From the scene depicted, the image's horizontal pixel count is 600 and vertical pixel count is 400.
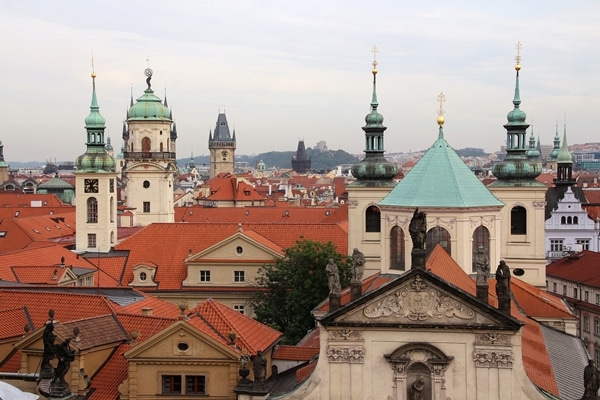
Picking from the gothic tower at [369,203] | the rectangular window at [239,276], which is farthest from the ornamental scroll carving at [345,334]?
the rectangular window at [239,276]

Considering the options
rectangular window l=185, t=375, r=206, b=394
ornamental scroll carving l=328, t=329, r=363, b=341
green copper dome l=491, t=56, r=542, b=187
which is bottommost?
rectangular window l=185, t=375, r=206, b=394

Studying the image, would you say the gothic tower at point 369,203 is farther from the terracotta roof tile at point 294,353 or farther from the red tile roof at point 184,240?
the terracotta roof tile at point 294,353

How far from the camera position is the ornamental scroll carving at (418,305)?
30.2m

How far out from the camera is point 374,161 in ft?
195

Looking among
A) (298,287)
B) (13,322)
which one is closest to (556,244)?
(298,287)

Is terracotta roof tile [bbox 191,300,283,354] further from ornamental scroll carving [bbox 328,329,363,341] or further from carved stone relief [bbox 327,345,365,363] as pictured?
ornamental scroll carving [bbox 328,329,363,341]

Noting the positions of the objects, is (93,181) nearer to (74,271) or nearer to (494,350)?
(74,271)

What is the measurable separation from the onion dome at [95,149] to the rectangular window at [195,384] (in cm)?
4267

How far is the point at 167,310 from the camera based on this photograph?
133 ft

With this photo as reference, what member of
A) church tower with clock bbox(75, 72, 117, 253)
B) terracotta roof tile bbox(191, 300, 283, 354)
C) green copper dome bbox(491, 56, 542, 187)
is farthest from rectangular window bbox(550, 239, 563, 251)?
terracotta roof tile bbox(191, 300, 283, 354)

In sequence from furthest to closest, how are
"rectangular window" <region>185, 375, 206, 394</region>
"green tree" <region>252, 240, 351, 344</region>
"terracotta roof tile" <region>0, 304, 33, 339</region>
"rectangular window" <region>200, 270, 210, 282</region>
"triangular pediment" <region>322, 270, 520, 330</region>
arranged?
"rectangular window" <region>200, 270, 210, 282</region>, "green tree" <region>252, 240, 351, 344</region>, "terracotta roof tile" <region>0, 304, 33, 339</region>, "rectangular window" <region>185, 375, 206, 394</region>, "triangular pediment" <region>322, 270, 520, 330</region>

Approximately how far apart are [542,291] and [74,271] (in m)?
29.3

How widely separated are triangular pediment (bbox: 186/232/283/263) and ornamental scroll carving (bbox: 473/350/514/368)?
1255 inches

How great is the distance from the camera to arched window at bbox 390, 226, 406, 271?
158 feet
